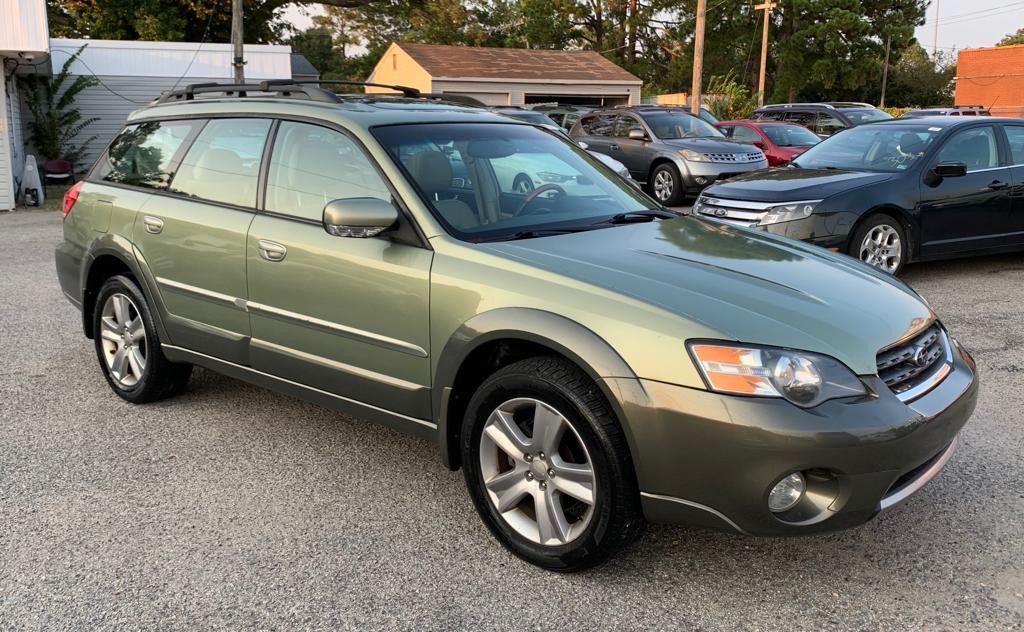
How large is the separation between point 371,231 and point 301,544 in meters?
1.22

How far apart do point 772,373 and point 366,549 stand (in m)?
1.61

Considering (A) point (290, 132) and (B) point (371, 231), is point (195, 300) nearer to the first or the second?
(A) point (290, 132)

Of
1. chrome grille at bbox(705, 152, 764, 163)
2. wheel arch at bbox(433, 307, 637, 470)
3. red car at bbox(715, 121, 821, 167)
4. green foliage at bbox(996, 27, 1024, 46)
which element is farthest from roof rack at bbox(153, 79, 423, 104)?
green foliage at bbox(996, 27, 1024, 46)

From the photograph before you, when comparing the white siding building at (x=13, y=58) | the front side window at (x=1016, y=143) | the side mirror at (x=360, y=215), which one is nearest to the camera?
the side mirror at (x=360, y=215)

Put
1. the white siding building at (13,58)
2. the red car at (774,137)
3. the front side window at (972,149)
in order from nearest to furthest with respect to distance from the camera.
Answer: the front side window at (972,149), the white siding building at (13,58), the red car at (774,137)

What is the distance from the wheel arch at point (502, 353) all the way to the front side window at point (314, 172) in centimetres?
81

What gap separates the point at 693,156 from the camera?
14.7 metres

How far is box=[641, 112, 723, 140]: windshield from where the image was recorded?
15.8 metres

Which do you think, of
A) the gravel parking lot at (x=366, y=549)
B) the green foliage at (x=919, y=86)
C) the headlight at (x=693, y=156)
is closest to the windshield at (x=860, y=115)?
the headlight at (x=693, y=156)

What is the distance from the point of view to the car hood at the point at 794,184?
7.79 m

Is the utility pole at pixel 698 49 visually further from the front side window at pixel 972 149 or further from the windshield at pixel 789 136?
the front side window at pixel 972 149

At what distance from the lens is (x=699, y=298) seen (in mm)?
2920

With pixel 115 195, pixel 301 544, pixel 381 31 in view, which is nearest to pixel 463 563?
pixel 301 544

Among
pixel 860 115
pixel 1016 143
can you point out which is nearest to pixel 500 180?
pixel 1016 143
